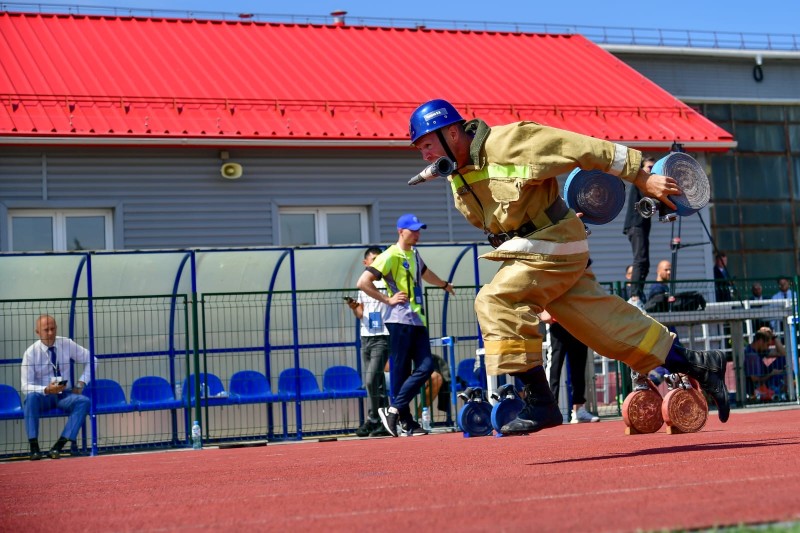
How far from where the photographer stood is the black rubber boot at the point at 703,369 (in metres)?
7.88

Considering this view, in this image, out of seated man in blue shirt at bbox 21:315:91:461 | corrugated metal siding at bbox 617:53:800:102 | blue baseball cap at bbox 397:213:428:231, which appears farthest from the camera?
corrugated metal siding at bbox 617:53:800:102

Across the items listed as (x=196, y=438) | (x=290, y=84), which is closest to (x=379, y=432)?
(x=196, y=438)

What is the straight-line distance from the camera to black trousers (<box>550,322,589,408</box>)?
47.4 feet

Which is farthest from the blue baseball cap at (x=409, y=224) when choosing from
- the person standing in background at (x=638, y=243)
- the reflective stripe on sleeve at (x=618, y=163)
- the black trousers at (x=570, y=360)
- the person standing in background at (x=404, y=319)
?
the reflective stripe on sleeve at (x=618, y=163)

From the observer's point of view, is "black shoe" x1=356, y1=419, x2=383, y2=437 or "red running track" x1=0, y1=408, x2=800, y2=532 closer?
"red running track" x1=0, y1=408, x2=800, y2=532

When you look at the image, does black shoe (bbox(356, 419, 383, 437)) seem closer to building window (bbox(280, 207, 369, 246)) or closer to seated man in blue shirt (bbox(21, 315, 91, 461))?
seated man in blue shirt (bbox(21, 315, 91, 461))

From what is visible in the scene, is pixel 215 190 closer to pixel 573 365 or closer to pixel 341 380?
pixel 341 380

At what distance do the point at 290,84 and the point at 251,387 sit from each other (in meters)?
8.59

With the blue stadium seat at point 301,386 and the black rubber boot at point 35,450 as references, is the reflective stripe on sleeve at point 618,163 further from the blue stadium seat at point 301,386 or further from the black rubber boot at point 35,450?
the blue stadium seat at point 301,386

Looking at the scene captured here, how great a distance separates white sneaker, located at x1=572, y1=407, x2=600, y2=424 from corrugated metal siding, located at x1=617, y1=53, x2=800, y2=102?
645 inches

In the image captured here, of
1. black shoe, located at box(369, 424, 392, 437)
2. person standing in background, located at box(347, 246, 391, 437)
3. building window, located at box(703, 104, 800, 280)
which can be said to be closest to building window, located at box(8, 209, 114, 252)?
person standing in background, located at box(347, 246, 391, 437)

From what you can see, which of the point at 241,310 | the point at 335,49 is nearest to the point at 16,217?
the point at 241,310

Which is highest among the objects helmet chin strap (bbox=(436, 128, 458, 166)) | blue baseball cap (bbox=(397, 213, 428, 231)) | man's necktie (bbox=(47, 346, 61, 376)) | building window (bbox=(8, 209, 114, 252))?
building window (bbox=(8, 209, 114, 252))

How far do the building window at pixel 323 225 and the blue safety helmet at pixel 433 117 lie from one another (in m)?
13.8
